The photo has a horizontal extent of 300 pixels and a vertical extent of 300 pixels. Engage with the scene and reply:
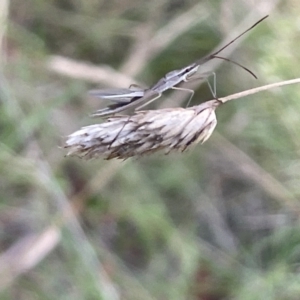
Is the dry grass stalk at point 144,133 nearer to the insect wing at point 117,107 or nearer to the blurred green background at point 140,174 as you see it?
the insect wing at point 117,107

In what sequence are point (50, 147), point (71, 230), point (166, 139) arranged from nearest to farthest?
point (166, 139) < point (71, 230) < point (50, 147)

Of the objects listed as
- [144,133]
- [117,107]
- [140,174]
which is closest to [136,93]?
[117,107]

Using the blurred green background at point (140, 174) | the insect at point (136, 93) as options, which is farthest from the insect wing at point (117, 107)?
the blurred green background at point (140, 174)

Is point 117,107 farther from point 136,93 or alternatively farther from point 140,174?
point 140,174

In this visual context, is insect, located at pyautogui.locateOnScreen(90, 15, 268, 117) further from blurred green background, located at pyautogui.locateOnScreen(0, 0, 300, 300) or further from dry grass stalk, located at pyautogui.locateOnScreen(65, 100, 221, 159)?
blurred green background, located at pyautogui.locateOnScreen(0, 0, 300, 300)

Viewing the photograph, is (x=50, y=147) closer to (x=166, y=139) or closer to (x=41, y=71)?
(x=41, y=71)

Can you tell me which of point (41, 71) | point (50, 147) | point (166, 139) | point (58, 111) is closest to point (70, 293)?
point (50, 147)

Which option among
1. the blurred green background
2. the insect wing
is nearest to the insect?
the insect wing
